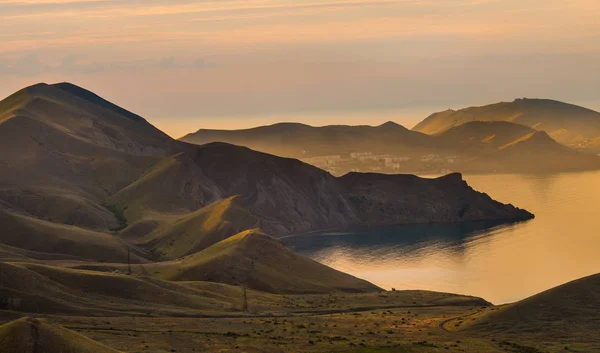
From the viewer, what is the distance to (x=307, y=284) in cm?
18700

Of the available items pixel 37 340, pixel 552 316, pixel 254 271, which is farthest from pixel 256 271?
pixel 37 340

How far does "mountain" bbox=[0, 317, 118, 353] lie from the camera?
3066 inches

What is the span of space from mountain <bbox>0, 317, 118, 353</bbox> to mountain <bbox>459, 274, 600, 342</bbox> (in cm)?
6385

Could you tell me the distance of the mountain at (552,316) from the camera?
12800cm

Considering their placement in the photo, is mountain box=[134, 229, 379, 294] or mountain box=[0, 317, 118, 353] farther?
mountain box=[134, 229, 379, 294]

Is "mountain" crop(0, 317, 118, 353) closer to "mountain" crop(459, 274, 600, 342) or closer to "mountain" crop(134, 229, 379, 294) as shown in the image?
"mountain" crop(459, 274, 600, 342)

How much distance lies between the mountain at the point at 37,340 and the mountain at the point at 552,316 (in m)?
63.9

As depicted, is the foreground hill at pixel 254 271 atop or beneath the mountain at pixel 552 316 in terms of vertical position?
atop

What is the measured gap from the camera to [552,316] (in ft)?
434

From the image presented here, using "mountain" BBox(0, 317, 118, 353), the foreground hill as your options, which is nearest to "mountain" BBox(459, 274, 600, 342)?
the foreground hill

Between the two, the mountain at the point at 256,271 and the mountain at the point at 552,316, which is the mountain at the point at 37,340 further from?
the mountain at the point at 256,271

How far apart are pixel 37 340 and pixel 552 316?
252 feet

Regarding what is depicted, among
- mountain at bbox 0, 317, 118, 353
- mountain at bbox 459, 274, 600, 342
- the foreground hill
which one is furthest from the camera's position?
the foreground hill

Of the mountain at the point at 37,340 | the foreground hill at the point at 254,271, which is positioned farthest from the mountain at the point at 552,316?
the mountain at the point at 37,340
